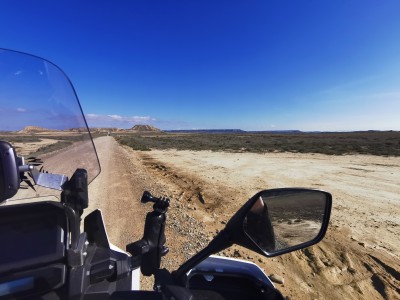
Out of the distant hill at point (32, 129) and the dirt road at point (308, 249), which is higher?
the distant hill at point (32, 129)

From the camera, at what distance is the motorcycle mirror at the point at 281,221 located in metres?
1.23

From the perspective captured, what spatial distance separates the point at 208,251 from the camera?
1.26 m

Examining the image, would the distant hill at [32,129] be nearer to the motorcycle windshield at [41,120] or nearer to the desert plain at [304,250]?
the motorcycle windshield at [41,120]

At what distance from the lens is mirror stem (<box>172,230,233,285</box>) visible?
4.05ft

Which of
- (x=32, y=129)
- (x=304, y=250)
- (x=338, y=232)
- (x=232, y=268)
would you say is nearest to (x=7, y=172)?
(x=32, y=129)

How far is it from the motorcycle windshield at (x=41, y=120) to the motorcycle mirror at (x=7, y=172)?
431 millimetres

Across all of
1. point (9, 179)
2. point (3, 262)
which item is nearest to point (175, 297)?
point (3, 262)

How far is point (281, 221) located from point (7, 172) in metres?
1.41

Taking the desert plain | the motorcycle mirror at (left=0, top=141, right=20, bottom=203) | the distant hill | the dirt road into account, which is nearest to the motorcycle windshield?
the distant hill

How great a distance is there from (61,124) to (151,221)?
108 centimetres

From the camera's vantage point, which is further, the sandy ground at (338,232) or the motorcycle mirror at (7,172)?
the sandy ground at (338,232)

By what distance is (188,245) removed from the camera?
205 inches

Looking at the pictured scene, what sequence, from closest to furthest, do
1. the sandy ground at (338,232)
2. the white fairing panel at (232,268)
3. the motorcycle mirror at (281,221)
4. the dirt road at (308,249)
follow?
the motorcycle mirror at (281,221)
the white fairing panel at (232,268)
the sandy ground at (338,232)
the dirt road at (308,249)

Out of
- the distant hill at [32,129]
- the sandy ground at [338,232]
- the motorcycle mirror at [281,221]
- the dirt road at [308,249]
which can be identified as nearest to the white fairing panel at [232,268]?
the motorcycle mirror at [281,221]
